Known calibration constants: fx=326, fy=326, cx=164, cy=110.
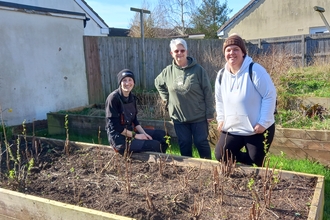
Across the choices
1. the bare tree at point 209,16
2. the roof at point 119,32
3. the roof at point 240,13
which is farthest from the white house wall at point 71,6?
the bare tree at point 209,16

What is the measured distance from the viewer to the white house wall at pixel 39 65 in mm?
7215

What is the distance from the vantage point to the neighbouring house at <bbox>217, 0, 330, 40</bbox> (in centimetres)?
2116

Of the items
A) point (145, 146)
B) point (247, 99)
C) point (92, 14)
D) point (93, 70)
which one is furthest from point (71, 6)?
point (247, 99)

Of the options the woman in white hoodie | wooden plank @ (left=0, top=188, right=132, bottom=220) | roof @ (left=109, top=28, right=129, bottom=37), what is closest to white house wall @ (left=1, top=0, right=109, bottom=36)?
roof @ (left=109, top=28, right=129, bottom=37)

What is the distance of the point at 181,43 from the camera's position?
13.2 ft

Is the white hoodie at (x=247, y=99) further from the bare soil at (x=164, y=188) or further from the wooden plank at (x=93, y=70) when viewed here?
the wooden plank at (x=93, y=70)

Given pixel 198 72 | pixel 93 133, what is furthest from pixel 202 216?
pixel 93 133

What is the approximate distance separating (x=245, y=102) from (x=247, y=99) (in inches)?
1.5

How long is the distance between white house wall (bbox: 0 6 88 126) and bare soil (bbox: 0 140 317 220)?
3277 mm

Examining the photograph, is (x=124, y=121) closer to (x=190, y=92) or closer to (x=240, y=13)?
(x=190, y=92)

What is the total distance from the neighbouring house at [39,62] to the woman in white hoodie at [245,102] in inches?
216

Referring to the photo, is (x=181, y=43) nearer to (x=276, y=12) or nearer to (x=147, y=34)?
(x=147, y=34)

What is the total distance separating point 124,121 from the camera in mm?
4375

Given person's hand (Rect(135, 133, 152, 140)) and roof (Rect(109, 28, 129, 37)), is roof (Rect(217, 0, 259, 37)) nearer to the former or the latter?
roof (Rect(109, 28, 129, 37))
